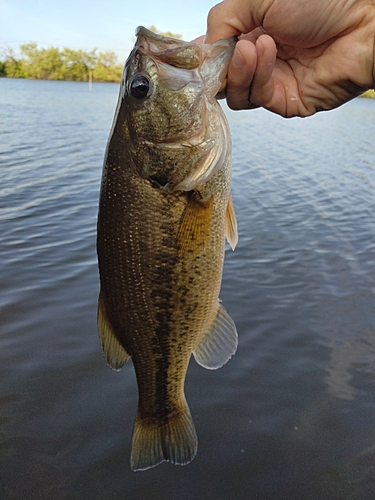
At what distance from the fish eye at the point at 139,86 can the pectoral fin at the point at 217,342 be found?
3.80 feet

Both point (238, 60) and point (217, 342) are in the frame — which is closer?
point (238, 60)

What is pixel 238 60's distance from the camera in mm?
2215

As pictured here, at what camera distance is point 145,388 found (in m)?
2.48

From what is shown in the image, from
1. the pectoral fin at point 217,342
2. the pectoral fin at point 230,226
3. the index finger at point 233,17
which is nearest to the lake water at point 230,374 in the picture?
the pectoral fin at point 217,342

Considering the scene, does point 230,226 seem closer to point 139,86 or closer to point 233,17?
point 139,86

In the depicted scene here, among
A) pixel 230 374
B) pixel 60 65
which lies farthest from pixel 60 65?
pixel 230 374

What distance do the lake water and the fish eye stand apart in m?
3.02

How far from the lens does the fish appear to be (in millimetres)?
2059

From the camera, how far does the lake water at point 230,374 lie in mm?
3641

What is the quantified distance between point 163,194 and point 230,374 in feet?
10.7

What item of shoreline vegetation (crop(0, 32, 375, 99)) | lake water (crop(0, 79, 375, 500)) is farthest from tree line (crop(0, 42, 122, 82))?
lake water (crop(0, 79, 375, 500))

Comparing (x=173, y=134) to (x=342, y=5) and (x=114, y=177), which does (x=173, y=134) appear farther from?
(x=342, y=5)

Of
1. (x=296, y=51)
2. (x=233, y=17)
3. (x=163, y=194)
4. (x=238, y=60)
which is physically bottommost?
(x=163, y=194)

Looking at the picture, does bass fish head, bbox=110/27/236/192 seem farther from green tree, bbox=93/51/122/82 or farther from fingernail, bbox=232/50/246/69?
green tree, bbox=93/51/122/82
